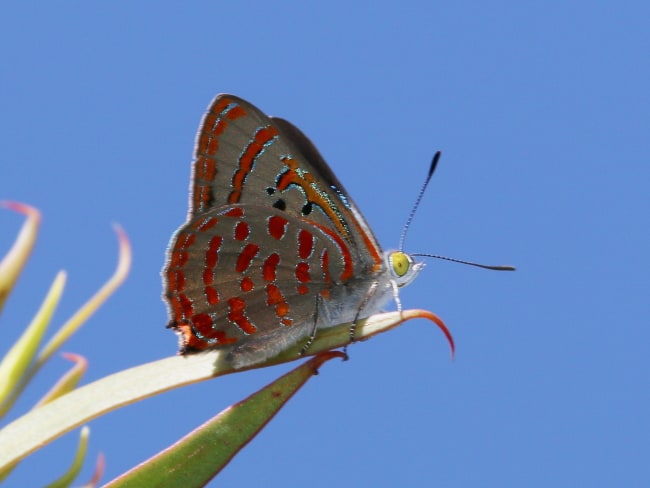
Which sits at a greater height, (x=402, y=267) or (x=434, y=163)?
(x=434, y=163)

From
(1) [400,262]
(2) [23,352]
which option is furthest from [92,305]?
(1) [400,262]

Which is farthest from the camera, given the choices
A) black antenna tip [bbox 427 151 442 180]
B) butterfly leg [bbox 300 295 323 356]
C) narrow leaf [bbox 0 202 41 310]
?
black antenna tip [bbox 427 151 442 180]

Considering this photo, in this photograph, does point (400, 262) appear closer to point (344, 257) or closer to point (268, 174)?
point (344, 257)

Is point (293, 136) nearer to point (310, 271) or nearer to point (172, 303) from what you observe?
point (310, 271)

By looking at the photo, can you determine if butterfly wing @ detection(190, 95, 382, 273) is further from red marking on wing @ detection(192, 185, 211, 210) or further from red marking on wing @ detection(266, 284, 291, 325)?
red marking on wing @ detection(266, 284, 291, 325)

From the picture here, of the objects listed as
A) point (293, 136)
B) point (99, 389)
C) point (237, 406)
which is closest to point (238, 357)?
point (237, 406)

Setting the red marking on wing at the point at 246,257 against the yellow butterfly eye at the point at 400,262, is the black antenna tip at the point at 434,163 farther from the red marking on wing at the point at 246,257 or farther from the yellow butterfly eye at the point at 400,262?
the red marking on wing at the point at 246,257

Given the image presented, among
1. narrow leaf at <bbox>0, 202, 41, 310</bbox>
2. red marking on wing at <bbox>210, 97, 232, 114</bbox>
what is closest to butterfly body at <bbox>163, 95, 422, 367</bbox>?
red marking on wing at <bbox>210, 97, 232, 114</bbox>
